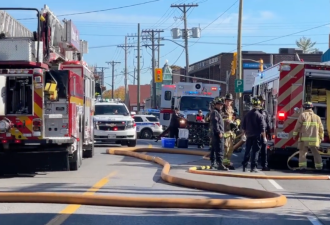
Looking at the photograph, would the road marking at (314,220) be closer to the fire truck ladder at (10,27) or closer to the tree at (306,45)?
the fire truck ladder at (10,27)

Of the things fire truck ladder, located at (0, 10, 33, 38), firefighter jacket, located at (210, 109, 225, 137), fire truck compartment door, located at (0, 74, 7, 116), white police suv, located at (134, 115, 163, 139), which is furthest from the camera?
white police suv, located at (134, 115, 163, 139)

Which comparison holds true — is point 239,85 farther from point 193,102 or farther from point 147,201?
point 147,201

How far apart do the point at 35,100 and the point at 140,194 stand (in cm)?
374

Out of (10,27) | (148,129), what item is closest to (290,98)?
(10,27)

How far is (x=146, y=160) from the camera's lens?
1930cm

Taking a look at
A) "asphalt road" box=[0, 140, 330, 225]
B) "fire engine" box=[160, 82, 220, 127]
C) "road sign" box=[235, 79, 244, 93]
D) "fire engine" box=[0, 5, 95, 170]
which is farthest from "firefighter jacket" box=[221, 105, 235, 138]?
"road sign" box=[235, 79, 244, 93]

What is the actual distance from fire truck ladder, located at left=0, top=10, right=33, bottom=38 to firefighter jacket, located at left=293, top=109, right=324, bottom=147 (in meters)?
7.45

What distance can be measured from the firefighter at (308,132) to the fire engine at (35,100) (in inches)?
229

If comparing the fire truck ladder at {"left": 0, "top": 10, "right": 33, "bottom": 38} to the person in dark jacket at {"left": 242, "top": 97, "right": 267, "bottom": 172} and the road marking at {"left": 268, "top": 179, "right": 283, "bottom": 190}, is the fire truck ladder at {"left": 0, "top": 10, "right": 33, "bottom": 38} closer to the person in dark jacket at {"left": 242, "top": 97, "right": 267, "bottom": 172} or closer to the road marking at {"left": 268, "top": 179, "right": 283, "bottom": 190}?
the person in dark jacket at {"left": 242, "top": 97, "right": 267, "bottom": 172}

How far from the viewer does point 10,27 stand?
46.9 ft

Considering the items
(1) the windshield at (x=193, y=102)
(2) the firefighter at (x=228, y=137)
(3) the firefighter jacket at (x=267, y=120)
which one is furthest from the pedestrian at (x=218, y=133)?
(1) the windshield at (x=193, y=102)

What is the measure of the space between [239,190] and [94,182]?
3561 mm

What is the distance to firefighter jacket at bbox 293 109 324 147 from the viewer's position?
15898 mm

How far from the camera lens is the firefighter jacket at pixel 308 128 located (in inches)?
626
